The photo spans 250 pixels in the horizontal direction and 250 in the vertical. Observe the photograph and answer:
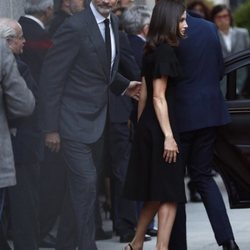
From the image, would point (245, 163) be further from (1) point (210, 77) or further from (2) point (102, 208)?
(2) point (102, 208)

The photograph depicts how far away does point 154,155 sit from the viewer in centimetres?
866

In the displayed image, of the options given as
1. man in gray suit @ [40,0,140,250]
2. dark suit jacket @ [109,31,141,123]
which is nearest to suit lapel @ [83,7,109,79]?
man in gray suit @ [40,0,140,250]

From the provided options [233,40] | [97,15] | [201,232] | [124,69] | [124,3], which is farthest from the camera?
[233,40]

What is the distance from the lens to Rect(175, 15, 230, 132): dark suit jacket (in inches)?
351

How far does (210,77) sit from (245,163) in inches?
30.6

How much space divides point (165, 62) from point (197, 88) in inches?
17.5

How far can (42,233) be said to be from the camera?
1012cm

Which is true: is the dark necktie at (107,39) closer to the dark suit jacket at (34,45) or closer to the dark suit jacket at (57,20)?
the dark suit jacket at (34,45)

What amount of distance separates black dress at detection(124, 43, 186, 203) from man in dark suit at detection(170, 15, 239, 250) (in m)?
0.19

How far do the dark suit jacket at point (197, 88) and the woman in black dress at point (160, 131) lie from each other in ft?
0.57

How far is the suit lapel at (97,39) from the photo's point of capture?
29.6ft

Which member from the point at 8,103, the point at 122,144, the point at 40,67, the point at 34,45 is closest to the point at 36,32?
the point at 34,45

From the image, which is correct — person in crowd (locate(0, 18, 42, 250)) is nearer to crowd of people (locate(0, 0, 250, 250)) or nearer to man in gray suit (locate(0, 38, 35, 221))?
crowd of people (locate(0, 0, 250, 250))

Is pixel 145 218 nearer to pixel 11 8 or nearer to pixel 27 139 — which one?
pixel 27 139
